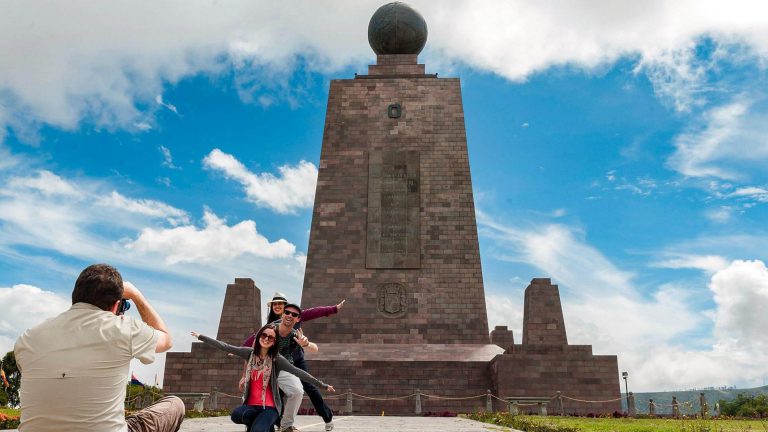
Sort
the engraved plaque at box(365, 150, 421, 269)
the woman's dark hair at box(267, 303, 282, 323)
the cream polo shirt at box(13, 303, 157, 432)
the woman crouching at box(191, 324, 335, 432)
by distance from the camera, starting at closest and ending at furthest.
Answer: the cream polo shirt at box(13, 303, 157, 432), the woman crouching at box(191, 324, 335, 432), the woman's dark hair at box(267, 303, 282, 323), the engraved plaque at box(365, 150, 421, 269)

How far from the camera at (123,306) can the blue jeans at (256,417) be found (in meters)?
2.66

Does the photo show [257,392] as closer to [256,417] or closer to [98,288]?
[256,417]

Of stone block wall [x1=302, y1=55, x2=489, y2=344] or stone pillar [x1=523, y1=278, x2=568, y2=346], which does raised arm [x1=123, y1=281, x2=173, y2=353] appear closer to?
stone block wall [x1=302, y1=55, x2=489, y2=344]

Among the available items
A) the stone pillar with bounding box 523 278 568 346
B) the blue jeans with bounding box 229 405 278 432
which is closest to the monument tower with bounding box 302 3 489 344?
the stone pillar with bounding box 523 278 568 346

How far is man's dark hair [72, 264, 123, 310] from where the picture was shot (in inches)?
145

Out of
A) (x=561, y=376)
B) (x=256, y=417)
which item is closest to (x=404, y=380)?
(x=561, y=376)

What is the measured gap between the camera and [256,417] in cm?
634

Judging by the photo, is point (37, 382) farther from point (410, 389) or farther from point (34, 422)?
point (410, 389)

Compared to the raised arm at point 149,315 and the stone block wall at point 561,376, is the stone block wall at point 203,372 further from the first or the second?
the raised arm at point 149,315

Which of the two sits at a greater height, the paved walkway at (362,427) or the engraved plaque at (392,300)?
the engraved plaque at (392,300)

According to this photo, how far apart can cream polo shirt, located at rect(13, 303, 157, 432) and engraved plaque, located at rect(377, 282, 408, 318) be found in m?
18.5

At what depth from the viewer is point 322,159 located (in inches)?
952

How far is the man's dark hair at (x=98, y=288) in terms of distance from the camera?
368 cm

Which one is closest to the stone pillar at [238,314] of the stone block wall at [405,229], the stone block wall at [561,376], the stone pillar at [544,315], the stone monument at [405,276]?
the stone monument at [405,276]
